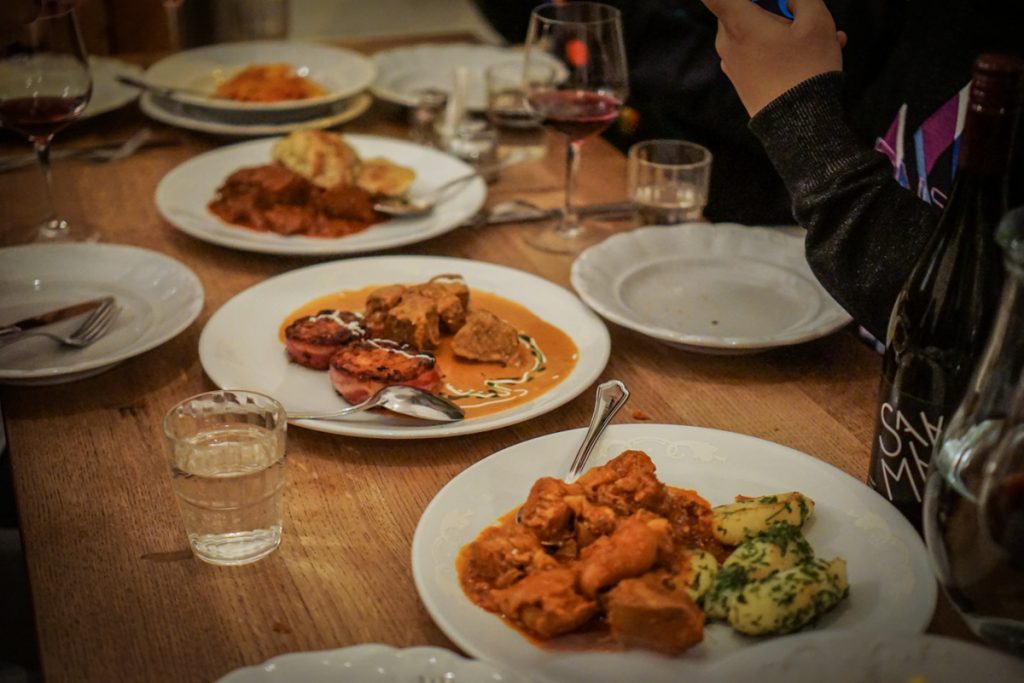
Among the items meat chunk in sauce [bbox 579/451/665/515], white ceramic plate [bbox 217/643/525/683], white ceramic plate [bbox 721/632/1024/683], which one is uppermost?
white ceramic plate [bbox 721/632/1024/683]

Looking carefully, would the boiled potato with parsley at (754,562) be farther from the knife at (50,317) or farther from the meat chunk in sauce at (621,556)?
the knife at (50,317)

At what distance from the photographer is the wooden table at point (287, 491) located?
41.6 inches

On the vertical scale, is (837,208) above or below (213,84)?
above

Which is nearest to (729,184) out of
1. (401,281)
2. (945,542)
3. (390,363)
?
(401,281)

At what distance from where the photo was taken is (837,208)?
4.65 feet

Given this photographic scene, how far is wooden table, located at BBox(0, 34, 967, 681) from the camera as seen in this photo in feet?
3.46

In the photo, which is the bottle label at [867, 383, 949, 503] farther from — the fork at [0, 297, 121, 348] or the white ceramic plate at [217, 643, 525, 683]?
the fork at [0, 297, 121, 348]

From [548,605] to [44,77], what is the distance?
1.43m

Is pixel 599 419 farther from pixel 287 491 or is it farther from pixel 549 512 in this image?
pixel 287 491

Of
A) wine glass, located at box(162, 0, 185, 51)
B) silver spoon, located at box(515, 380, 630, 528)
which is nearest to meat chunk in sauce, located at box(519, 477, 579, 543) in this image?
silver spoon, located at box(515, 380, 630, 528)

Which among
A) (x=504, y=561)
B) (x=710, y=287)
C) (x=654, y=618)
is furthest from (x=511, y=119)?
(x=654, y=618)

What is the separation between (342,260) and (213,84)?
1.00 meters

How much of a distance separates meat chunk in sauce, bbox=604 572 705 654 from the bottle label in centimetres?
32

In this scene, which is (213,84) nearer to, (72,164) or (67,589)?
(72,164)
